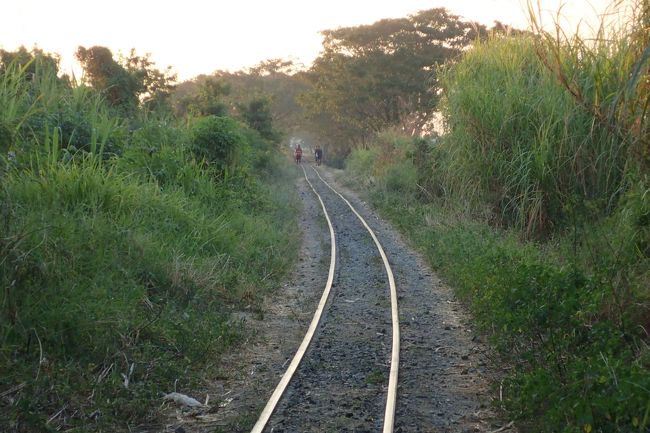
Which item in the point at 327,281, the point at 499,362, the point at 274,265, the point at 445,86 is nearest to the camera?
the point at 499,362

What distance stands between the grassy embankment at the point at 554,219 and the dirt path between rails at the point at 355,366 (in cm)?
44

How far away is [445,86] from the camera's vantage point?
1670cm

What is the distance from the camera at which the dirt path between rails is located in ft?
19.2

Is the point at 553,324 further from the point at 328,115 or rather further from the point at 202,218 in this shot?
the point at 328,115

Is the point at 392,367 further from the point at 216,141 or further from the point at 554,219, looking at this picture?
the point at 216,141

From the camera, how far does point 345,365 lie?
23.9 feet

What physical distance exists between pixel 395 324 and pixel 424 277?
3.62m

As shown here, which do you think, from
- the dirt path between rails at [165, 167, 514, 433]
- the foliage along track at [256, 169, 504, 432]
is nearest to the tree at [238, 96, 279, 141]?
the dirt path between rails at [165, 167, 514, 433]

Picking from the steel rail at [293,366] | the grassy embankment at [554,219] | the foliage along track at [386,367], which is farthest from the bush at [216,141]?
the foliage along track at [386,367]

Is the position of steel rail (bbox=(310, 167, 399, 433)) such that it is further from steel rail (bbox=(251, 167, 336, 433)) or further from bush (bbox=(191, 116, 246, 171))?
bush (bbox=(191, 116, 246, 171))

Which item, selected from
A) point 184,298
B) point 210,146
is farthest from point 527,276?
point 210,146

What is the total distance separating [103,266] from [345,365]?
3.04m

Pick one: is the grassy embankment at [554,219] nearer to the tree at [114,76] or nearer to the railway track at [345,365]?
the railway track at [345,365]

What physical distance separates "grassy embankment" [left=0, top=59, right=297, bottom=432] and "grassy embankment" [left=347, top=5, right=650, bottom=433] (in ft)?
11.1
